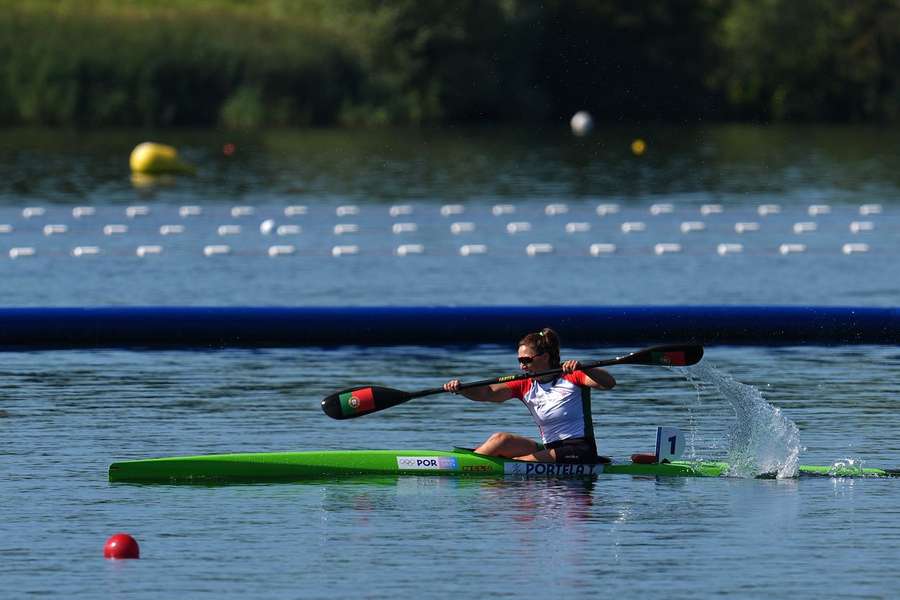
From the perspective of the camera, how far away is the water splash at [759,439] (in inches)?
602

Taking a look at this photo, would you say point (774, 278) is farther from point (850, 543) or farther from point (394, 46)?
point (394, 46)

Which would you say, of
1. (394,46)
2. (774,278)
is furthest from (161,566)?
(394,46)

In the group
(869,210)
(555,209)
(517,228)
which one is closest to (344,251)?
(517,228)

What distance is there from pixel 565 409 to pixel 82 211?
2761 cm

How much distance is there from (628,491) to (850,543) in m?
2.17

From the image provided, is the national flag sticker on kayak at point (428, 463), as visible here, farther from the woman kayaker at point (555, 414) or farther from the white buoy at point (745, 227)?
the white buoy at point (745, 227)

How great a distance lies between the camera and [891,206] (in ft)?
139

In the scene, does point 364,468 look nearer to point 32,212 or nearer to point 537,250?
point 537,250

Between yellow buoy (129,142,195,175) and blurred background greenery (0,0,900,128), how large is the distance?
19136mm

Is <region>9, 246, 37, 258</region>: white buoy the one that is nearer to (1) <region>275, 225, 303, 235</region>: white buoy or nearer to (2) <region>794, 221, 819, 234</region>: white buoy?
(1) <region>275, 225, 303, 235</region>: white buoy

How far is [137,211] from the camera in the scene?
135 ft

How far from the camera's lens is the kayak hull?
15117 millimetres

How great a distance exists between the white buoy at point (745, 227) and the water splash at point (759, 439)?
21.2m

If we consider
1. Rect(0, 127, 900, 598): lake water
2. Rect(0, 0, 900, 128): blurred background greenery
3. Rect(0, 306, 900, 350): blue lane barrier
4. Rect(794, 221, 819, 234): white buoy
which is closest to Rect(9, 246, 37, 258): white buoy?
Rect(0, 127, 900, 598): lake water
